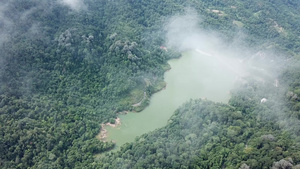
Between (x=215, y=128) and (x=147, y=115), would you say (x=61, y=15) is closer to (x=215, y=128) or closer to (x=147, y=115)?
(x=147, y=115)

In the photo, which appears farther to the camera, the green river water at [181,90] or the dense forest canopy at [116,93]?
the green river water at [181,90]

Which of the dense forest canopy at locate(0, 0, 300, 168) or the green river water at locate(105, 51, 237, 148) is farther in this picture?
the green river water at locate(105, 51, 237, 148)

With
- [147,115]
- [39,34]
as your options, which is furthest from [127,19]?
[147,115]

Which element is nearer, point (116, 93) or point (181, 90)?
point (116, 93)

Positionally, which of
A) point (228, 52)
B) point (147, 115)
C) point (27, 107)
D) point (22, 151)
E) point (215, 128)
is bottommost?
point (215, 128)

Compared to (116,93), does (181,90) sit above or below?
below
